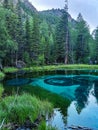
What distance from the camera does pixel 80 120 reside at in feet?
51.7

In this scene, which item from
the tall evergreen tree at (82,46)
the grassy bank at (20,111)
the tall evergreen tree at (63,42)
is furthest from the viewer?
the tall evergreen tree at (82,46)

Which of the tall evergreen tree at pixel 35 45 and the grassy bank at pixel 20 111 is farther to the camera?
the tall evergreen tree at pixel 35 45

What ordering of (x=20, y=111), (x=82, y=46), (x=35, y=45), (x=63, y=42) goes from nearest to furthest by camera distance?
(x=20, y=111) < (x=35, y=45) < (x=63, y=42) < (x=82, y=46)

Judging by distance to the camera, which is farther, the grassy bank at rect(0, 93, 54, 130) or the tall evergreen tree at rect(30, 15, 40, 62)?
the tall evergreen tree at rect(30, 15, 40, 62)

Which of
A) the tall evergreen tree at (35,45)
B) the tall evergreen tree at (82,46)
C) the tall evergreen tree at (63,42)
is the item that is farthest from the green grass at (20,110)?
the tall evergreen tree at (82,46)

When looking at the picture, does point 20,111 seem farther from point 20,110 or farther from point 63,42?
point 63,42

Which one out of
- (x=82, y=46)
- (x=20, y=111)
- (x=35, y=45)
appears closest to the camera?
(x=20, y=111)

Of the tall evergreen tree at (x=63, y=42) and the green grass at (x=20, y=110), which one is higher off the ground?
the tall evergreen tree at (x=63, y=42)

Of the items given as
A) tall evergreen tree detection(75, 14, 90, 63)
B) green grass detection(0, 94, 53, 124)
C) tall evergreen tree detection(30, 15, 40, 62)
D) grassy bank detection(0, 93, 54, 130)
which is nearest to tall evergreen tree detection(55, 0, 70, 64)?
tall evergreen tree detection(75, 14, 90, 63)

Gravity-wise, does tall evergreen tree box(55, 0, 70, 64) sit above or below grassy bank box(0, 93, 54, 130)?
above

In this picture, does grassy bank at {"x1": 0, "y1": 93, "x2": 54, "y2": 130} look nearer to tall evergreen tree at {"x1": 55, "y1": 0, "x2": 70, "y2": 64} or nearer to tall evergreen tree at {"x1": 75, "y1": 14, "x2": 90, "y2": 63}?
tall evergreen tree at {"x1": 55, "y1": 0, "x2": 70, "y2": 64}

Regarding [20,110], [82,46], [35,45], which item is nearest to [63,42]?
[82,46]

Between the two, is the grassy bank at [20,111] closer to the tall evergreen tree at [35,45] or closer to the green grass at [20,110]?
the green grass at [20,110]

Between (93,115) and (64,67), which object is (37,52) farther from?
(93,115)
